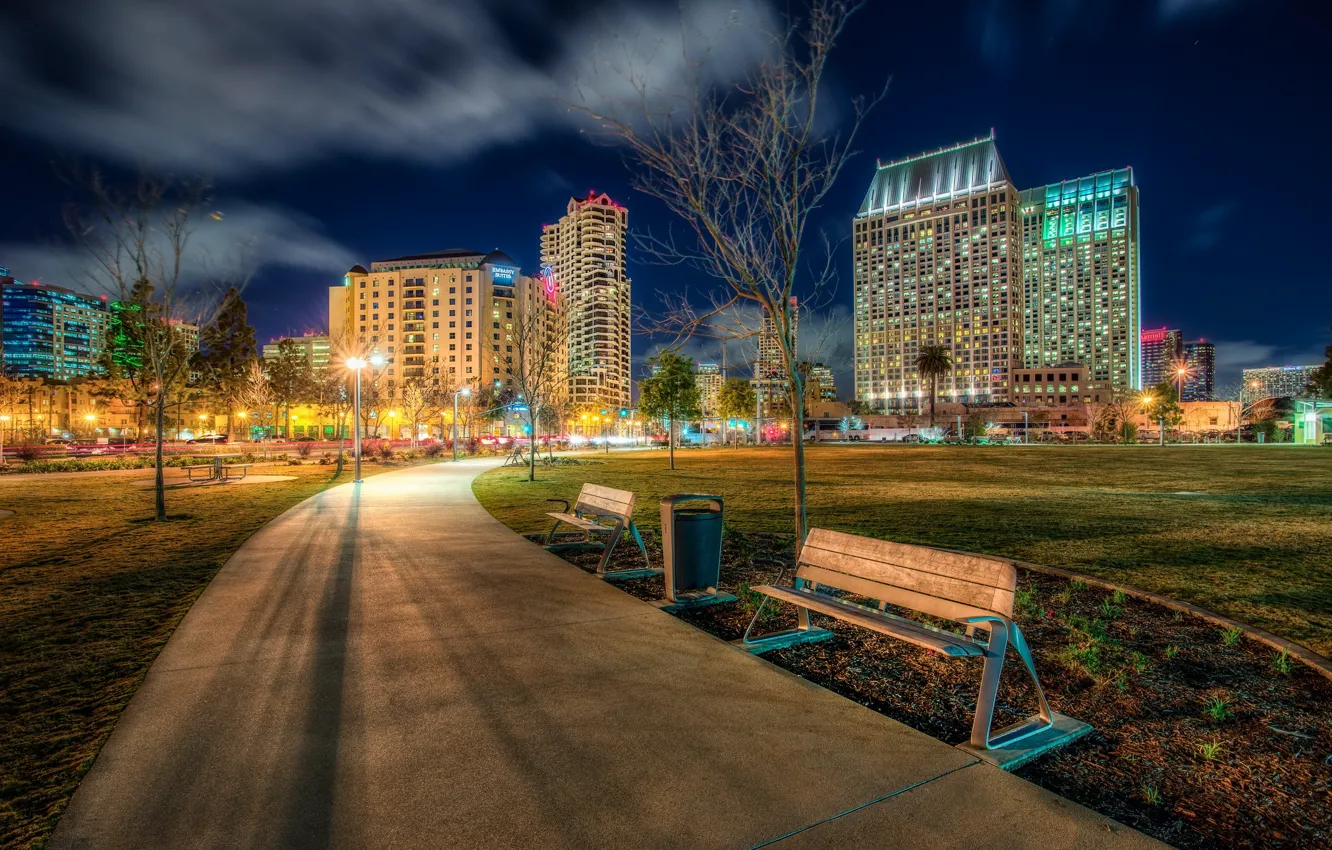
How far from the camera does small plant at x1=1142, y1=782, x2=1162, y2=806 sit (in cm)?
292

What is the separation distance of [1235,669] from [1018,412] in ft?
495


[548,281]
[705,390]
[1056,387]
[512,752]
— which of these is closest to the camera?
[512,752]

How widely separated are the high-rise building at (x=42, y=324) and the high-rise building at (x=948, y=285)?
19475cm

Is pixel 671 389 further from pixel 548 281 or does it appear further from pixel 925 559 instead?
pixel 548 281

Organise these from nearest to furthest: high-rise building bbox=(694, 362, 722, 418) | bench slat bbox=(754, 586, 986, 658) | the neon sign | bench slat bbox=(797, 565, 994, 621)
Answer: bench slat bbox=(754, 586, 986, 658), bench slat bbox=(797, 565, 994, 621), high-rise building bbox=(694, 362, 722, 418), the neon sign

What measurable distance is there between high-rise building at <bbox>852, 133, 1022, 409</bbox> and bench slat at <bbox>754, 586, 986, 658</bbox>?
178 metres

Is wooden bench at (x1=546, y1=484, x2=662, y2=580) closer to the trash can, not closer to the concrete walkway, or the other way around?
the trash can

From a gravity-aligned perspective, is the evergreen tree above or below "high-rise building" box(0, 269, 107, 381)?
below

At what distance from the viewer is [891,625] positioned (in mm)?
4000

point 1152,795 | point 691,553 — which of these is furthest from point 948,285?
point 1152,795

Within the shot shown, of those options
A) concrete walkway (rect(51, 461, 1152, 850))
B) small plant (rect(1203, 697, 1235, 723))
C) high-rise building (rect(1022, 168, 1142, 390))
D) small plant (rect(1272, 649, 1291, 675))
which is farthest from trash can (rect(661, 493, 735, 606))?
high-rise building (rect(1022, 168, 1142, 390))

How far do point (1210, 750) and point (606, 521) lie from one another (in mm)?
6929

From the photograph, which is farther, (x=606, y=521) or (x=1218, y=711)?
(x=606, y=521)

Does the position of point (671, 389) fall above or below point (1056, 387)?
below
